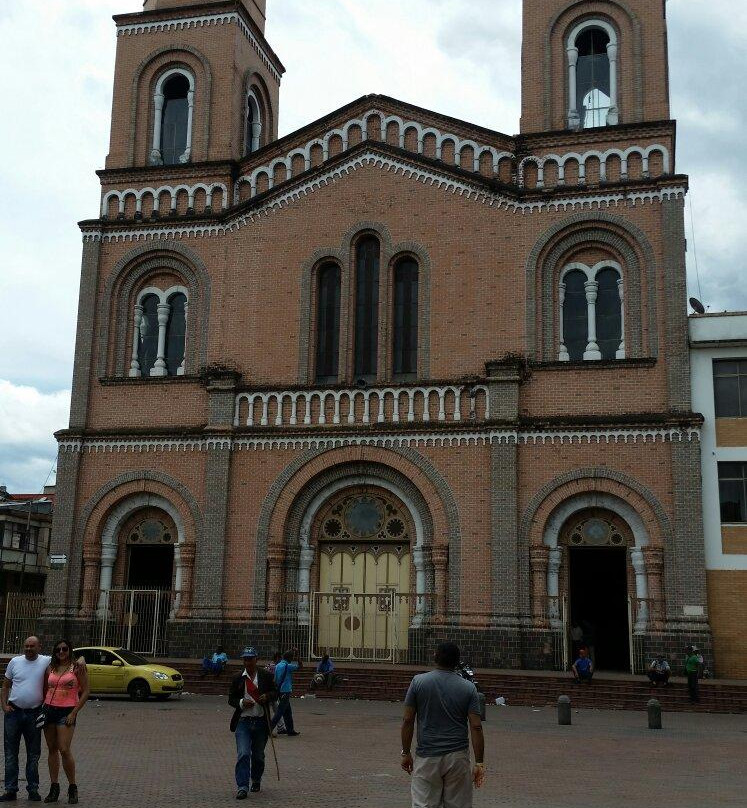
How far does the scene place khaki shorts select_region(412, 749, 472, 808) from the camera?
8484 mm

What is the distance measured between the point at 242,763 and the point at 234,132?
2503cm

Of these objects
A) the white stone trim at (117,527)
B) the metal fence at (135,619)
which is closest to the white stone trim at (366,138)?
the white stone trim at (117,527)

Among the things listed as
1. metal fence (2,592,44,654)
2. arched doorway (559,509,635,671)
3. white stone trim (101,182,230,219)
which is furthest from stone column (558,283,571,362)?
metal fence (2,592,44,654)

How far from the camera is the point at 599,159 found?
2991 cm

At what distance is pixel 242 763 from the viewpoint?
Answer: 12547 mm

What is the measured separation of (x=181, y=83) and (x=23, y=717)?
1066 inches

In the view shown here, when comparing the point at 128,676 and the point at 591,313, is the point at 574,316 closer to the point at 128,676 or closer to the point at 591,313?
the point at 591,313

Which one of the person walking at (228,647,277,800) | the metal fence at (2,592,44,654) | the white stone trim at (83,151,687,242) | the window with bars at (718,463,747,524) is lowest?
the person walking at (228,647,277,800)

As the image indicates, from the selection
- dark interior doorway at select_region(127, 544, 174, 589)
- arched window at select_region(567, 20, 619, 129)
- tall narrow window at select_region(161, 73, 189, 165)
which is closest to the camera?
arched window at select_region(567, 20, 619, 129)

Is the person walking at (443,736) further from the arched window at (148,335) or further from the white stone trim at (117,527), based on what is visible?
the arched window at (148,335)

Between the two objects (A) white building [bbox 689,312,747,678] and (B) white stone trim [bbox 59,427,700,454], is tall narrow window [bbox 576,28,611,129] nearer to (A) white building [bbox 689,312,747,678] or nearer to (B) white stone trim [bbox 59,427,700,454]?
(A) white building [bbox 689,312,747,678]

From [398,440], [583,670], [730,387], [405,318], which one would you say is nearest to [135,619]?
[398,440]

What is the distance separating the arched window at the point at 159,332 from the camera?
107ft

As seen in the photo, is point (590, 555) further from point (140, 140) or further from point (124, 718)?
point (140, 140)
